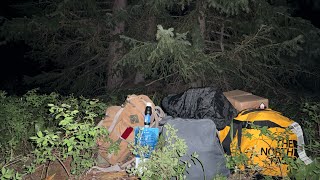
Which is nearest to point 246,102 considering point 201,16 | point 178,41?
point 178,41

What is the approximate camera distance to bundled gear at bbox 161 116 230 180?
3588 mm

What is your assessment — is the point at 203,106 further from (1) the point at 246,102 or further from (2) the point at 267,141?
(2) the point at 267,141

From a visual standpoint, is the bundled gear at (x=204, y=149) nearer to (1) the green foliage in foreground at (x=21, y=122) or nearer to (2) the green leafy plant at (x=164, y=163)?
(2) the green leafy plant at (x=164, y=163)

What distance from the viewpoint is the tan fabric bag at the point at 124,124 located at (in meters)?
4.14

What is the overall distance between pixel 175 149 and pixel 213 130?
0.59 m

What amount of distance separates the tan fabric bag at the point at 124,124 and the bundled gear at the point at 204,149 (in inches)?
24.9

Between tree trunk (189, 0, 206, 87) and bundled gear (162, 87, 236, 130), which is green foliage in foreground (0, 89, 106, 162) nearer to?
bundled gear (162, 87, 236, 130)

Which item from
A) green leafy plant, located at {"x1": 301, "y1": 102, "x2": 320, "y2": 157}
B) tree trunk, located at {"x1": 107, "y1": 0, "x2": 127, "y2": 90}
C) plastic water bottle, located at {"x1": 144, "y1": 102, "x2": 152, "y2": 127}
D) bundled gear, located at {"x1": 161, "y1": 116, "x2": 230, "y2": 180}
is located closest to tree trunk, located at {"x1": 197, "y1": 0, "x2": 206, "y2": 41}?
tree trunk, located at {"x1": 107, "y1": 0, "x2": 127, "y2": 90}

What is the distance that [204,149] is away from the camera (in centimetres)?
362

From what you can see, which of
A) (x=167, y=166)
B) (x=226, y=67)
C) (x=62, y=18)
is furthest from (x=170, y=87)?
(x=167, y=166)

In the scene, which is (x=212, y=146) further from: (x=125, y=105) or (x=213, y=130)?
(x=125, y=105)

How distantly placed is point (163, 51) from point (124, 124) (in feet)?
5.45

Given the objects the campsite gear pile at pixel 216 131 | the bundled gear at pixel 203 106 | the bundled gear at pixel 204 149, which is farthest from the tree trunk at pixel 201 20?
the bundled gear at pixel 204 149

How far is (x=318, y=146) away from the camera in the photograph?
4.00 metres
